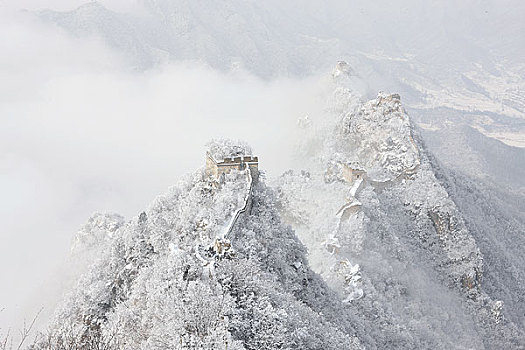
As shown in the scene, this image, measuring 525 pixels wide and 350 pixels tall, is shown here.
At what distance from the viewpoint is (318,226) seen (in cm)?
5797

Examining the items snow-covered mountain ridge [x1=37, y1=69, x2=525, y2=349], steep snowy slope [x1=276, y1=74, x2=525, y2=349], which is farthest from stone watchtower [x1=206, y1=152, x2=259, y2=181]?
steep snowy slope [x1=276, y1=74, x2=525, y2=349]

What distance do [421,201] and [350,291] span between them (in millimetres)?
28686

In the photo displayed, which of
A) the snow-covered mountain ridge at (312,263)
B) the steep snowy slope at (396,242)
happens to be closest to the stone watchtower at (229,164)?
the snow-covered mountain ridge at (312,263)

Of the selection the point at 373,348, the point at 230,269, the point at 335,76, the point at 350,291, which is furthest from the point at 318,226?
the point at 335,76

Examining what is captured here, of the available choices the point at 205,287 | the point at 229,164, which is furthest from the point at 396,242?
the point at 205,287

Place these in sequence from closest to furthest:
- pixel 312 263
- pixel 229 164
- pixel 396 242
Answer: pixel 229 164, pixel 312 263, pixel 396 242

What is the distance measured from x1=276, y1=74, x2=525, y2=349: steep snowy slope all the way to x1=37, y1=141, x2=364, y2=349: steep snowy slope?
11670mm

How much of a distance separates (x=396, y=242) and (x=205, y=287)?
41109mm

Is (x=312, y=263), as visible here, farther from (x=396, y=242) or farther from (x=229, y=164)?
(x=229, y=164)

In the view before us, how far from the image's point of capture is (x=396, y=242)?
191 feet

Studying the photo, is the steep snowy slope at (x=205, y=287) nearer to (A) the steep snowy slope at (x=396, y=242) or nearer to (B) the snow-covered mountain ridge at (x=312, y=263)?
(B) the snow-covered mountain ridge at (x=312, y=263)

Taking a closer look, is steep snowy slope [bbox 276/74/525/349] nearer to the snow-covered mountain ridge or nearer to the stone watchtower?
the snow-covered mountain ridge

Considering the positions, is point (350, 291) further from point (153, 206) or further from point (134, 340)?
point (134, 340)

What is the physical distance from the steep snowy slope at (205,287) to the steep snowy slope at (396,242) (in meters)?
11.7
